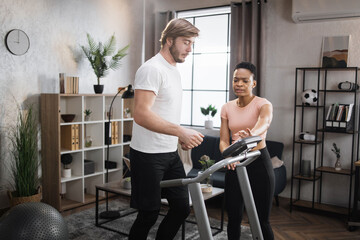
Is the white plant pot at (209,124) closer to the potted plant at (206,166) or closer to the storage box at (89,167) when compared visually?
the storage box at (89,167)

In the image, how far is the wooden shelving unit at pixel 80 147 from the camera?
13.9 feet

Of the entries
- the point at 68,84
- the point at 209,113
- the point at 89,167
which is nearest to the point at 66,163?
the point at 89,167

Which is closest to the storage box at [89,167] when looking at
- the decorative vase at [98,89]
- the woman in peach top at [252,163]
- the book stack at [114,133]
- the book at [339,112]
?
the book stack at [114,133]

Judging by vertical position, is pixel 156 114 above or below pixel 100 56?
below

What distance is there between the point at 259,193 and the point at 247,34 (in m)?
2.95

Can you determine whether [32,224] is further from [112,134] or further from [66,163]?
[112,134]

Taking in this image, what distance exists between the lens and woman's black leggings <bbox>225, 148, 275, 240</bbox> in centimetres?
238

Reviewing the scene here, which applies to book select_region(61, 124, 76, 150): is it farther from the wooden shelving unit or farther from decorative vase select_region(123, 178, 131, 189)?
decorative vase select_region(123, 178, 131, 189)

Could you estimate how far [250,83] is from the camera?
99.2 inches

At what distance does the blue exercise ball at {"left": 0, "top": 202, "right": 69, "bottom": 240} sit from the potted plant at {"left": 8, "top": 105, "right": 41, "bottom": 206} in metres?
1.53

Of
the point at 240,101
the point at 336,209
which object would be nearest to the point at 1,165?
the point at 240,101

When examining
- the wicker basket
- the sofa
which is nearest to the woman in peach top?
the sofa

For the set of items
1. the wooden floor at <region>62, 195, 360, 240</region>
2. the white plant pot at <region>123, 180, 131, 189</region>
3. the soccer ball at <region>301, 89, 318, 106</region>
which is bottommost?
the wooden floor at <region>62, 195, 360, 240</region>

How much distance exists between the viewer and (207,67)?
18.7 feet
